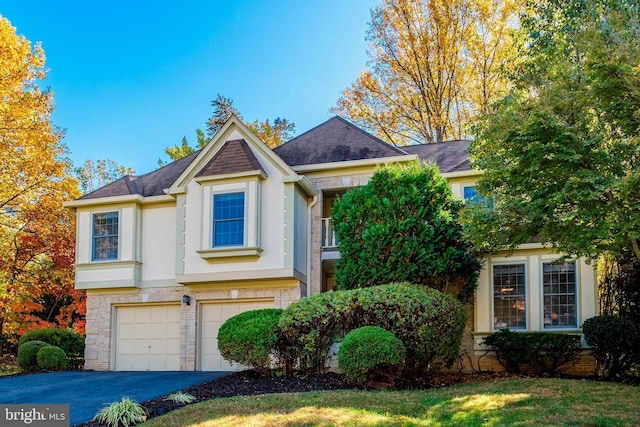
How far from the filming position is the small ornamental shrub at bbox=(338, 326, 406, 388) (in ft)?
36.0

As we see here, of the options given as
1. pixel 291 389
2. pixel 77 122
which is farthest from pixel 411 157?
pixel 77 122

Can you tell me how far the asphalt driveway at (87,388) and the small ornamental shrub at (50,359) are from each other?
1.17 metres

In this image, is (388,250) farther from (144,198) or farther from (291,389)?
(144,198)

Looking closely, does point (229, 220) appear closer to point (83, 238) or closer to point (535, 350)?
point (83, 238)

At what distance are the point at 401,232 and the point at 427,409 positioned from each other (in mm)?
4804

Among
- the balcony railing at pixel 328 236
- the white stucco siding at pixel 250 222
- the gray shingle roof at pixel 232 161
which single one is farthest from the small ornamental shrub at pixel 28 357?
the balcony railing at pixel 328 236

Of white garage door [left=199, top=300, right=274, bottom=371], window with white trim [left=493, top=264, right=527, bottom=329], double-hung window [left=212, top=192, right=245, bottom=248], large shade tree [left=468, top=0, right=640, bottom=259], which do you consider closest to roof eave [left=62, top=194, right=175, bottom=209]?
double-hung window [left=212, top=192, right=245, bottom=248]

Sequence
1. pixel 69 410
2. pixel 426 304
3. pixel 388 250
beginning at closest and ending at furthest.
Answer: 1. pixel 69 410
2. pixel 426 304
3. pixel 388 250

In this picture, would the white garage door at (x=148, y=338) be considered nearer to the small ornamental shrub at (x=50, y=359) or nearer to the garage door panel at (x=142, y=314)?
the garage door panel at (x=142, y=314)

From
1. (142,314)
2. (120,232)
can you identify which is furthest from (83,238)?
(142,314)

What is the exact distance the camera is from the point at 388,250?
1348 cm

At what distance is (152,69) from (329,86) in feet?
29.7

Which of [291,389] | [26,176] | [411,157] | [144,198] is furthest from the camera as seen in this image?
[26,176]

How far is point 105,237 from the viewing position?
18156 mm
